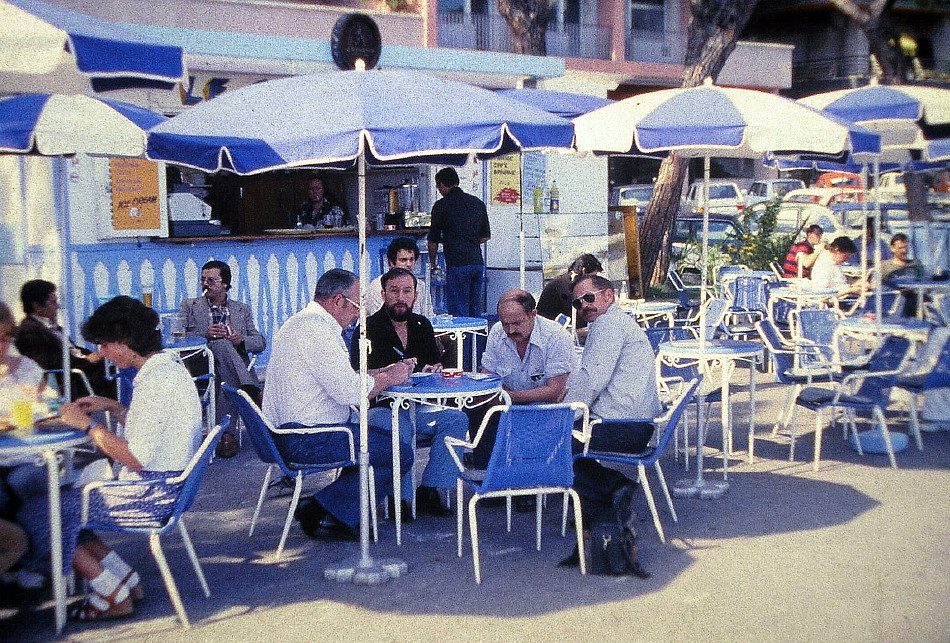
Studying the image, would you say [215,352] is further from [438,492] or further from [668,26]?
[668,26]

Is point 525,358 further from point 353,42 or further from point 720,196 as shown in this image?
point 720,196

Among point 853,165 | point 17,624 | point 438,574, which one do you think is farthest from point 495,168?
point 17,624

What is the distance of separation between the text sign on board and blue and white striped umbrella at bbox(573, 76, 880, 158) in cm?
513

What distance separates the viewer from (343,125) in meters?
4.70

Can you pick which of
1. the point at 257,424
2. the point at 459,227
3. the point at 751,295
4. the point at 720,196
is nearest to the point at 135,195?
the point at 459,227

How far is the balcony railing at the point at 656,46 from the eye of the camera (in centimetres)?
3064

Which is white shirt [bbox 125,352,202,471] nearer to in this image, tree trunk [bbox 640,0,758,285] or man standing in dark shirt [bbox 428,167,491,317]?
man standing in dark shirt [bbox 428,167,491,317]

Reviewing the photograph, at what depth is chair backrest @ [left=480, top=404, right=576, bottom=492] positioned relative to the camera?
16.0 feet

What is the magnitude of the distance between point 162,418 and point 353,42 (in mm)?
7810

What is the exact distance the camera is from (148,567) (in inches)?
207

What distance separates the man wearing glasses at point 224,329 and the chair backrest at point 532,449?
3265mm

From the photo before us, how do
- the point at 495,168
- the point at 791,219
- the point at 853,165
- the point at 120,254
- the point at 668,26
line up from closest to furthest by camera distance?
the point at 120,254, the point at 853,165, the point at 495,168, the point at 791,219, the point at 668,26

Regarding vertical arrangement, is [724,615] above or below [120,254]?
below

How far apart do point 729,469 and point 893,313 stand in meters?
3.95
